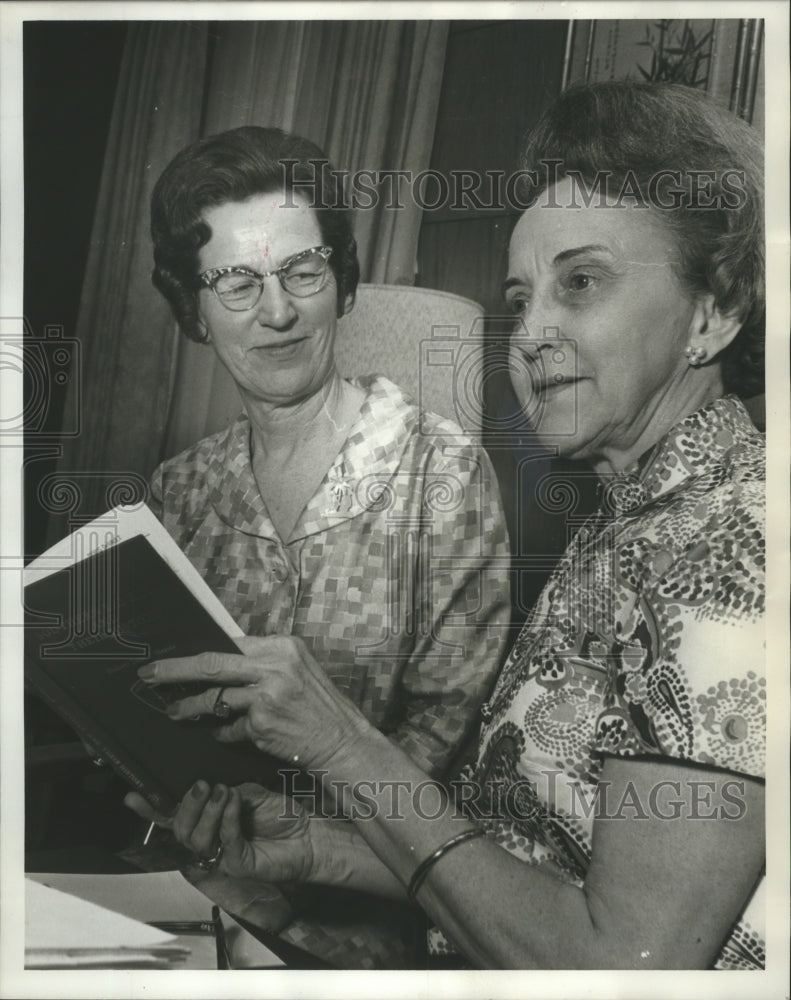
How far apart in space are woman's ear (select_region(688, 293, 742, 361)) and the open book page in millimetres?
920

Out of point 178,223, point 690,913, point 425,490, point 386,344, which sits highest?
point 178,223

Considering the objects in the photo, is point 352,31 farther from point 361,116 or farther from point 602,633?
A: point 602,633

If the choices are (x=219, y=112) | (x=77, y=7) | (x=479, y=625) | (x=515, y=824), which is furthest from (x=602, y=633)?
(x=77, y=7)

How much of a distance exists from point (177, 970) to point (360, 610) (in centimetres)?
72

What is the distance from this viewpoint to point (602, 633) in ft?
5.66

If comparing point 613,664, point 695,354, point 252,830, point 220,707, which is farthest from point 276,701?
point 695,354

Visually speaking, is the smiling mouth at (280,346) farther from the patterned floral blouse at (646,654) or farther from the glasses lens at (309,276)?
the patterned floral blouse at (646,654)

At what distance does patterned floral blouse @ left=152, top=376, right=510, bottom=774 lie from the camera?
1.83 metres

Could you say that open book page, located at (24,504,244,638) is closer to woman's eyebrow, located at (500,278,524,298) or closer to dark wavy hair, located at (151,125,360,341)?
dark wavy hair, located at (151,125,360,341)

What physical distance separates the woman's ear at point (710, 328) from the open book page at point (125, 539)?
0.92 meters

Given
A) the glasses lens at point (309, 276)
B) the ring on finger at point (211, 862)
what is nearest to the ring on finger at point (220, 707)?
the ring on finger at point (211, 862)

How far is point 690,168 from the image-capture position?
180 cm

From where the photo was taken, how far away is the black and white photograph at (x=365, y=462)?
177 centimetres

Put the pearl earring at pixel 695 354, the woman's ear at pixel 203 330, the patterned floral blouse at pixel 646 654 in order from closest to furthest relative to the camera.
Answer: the patterned floral blouse at pixel 646 654 → the pearl earring at pixel 695 354 → the woman's ear at pixel 203 330
